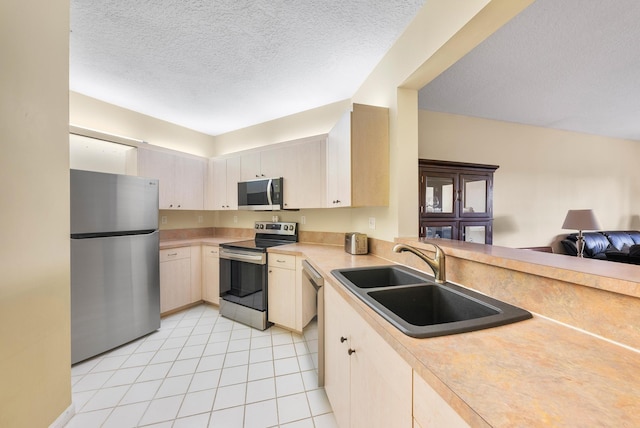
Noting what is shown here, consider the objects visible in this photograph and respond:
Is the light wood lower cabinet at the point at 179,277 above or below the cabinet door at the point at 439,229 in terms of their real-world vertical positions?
below

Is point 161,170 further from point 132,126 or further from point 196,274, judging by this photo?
point 196,274

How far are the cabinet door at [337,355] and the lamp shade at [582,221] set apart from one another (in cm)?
360

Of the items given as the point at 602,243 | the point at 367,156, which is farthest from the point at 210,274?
the point at 602,243

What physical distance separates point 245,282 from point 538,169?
4.64m

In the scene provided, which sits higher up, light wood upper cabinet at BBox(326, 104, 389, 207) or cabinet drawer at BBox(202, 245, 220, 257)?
light wood upper cabinet at BBox(326, 104, 389, 207)

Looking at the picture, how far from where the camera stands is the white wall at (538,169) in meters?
3.17

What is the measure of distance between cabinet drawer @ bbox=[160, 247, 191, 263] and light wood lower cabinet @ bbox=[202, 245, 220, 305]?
0.21 metres

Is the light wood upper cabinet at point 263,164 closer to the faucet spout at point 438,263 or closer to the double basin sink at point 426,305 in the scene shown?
the double basin sink at point 426,305

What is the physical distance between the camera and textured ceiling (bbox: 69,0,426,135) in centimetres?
148

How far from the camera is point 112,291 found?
6.83 feet

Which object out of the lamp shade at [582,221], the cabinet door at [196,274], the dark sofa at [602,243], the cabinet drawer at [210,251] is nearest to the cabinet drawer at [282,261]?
the cabinet drawer at [210,251]

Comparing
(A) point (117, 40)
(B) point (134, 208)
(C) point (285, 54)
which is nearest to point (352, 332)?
(C) point (285, 54)

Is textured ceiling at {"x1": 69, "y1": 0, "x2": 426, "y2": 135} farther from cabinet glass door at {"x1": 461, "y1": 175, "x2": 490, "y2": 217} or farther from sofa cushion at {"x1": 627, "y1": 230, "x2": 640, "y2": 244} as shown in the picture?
sofa cushion at {"x1": 627, "y1": 230, "x2": 640, "y2": 244}

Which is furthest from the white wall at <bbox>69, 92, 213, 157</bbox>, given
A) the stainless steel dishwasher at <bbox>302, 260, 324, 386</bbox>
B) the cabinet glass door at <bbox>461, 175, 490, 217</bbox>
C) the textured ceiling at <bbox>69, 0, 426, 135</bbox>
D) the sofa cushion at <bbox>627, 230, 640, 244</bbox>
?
the sofa cushion at <bbox>627, 230, 640, 244</bbox>
